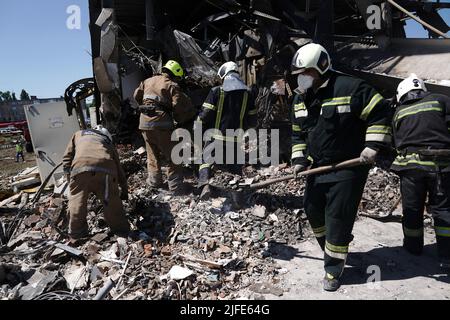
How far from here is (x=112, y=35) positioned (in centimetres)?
565

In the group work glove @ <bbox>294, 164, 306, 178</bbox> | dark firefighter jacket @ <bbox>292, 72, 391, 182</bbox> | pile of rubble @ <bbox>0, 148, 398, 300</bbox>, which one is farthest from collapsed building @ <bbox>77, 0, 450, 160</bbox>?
work glove @ <bbox>294, 164, 306, 178</bbox>

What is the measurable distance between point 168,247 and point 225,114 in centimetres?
185

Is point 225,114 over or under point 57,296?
over

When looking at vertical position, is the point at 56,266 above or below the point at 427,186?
below

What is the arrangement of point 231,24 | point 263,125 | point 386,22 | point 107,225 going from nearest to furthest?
1. point 107,225
2. point 386,22
3. point 263,125
4. point 231,24

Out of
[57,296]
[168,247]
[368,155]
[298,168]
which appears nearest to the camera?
[368,155]

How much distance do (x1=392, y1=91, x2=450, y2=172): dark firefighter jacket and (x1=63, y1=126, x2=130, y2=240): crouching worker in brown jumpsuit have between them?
9.92ft

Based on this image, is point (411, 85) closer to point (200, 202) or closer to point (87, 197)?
point (200, 202)

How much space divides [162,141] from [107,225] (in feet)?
4.40

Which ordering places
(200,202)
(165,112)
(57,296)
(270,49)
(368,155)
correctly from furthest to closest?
(270,49) → (165,112) → (200,202) → (57,296) → (368,155)

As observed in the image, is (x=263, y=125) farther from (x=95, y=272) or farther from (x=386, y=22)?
(x=95, y=272)

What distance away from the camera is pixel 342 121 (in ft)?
9.04

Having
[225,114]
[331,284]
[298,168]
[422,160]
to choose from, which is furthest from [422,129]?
[225,114]

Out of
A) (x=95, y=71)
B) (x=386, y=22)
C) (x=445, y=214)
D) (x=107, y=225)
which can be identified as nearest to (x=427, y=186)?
(x=445, y=214)
